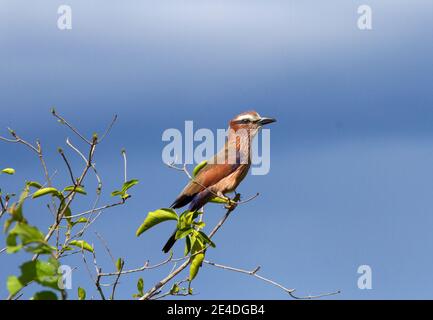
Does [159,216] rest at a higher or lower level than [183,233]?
higher

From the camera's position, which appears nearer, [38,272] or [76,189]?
[38,272]

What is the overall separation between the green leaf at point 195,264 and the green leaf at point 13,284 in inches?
78.1

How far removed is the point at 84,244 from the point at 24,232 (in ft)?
8.22

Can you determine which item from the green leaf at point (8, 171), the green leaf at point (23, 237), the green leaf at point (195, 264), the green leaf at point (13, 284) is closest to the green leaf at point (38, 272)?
the green leaf at point (13, 284)

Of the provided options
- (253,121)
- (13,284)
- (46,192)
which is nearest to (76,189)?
(46,192)

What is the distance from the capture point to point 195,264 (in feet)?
14.4

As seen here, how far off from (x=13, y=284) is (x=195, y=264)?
206 centimetres

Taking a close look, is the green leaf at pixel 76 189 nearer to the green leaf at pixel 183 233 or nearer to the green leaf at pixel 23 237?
the green leaf at pixel 183 233

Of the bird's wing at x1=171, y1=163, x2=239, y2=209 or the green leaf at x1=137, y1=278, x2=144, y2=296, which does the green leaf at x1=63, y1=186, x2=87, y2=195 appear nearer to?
the green leaf at x1=137, y1=278, x2=144, y2=296

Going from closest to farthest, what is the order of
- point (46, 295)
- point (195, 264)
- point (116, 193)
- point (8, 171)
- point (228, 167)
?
point (46, 295)
point (195, 264)
point (116, 193)
point (8, 171)
point (228, 167)

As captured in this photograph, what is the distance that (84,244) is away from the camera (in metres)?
4.69

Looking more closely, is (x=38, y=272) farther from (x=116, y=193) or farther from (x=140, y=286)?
(x=116, y=193)
